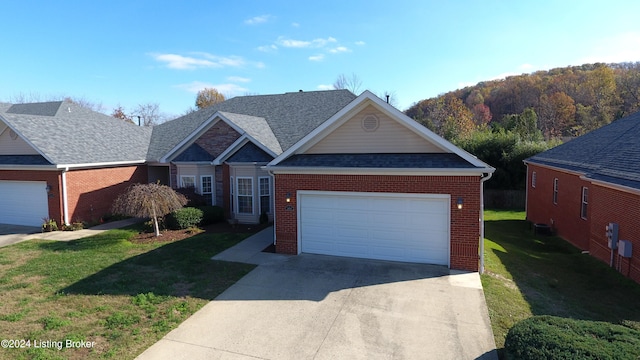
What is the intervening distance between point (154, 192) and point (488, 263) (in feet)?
40.7

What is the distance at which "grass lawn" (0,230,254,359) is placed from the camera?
673cm

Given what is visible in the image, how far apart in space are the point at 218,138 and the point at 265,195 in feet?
14.7

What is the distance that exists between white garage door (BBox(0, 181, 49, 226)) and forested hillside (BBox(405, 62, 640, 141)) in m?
33.9

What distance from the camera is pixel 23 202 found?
677 inches

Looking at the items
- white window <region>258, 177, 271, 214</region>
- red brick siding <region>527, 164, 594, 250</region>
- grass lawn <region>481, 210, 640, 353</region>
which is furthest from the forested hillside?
white window <region>258, 177, 271, 214</region>

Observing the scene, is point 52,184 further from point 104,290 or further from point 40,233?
point 104,290

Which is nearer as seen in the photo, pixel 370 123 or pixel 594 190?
pixel 370 123

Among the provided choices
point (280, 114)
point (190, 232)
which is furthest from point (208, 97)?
point (190, 232)

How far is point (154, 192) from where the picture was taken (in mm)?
14070

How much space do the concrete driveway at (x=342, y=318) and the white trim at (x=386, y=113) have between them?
3.48m

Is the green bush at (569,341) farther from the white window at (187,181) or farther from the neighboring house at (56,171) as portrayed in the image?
the neighboring house at (56,171)

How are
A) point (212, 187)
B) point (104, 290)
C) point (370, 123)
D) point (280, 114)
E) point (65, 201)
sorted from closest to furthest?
point (104, 290)
point (370, 123)
point (65, 201)
point (212, 187)
point (280, 114)

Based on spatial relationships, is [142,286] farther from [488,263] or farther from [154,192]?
[488,263]

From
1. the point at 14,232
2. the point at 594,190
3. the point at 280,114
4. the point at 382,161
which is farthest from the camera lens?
the point at 280,114
